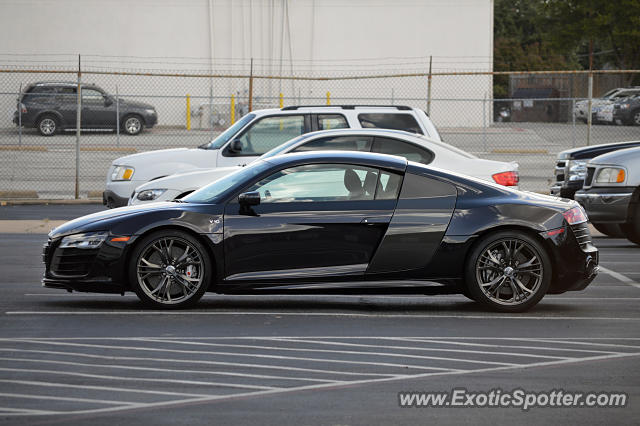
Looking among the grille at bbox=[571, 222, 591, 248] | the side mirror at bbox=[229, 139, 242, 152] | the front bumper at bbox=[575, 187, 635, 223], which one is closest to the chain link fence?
the side mirror at bbox=[229, 139, 242, 152]

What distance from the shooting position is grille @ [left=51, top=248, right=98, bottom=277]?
28.9 feet

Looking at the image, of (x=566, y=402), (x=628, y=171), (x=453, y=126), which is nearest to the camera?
(x=566, y=402)

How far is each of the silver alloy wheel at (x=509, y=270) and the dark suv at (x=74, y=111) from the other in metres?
25.4

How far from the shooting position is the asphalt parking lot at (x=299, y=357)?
5832 mm

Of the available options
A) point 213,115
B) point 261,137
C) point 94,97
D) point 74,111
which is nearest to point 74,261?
point 261,137

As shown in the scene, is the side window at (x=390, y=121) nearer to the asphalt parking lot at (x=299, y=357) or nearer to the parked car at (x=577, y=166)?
the parked car at (x=577, y=166)

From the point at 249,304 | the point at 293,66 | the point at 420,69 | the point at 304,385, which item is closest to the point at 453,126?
the point at 420,69

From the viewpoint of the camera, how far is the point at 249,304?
9.44m

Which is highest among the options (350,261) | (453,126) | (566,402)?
(453,126)

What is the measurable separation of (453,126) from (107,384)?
38.9 metres

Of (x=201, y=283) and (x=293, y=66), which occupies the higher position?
(x=293, y=66)

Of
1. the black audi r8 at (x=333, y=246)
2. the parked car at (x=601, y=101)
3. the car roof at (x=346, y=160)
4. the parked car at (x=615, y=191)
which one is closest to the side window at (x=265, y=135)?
the parked car at (x=615, y=191)

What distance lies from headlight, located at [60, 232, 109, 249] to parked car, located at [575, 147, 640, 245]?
694 cm

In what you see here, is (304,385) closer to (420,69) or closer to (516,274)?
(516,274)
